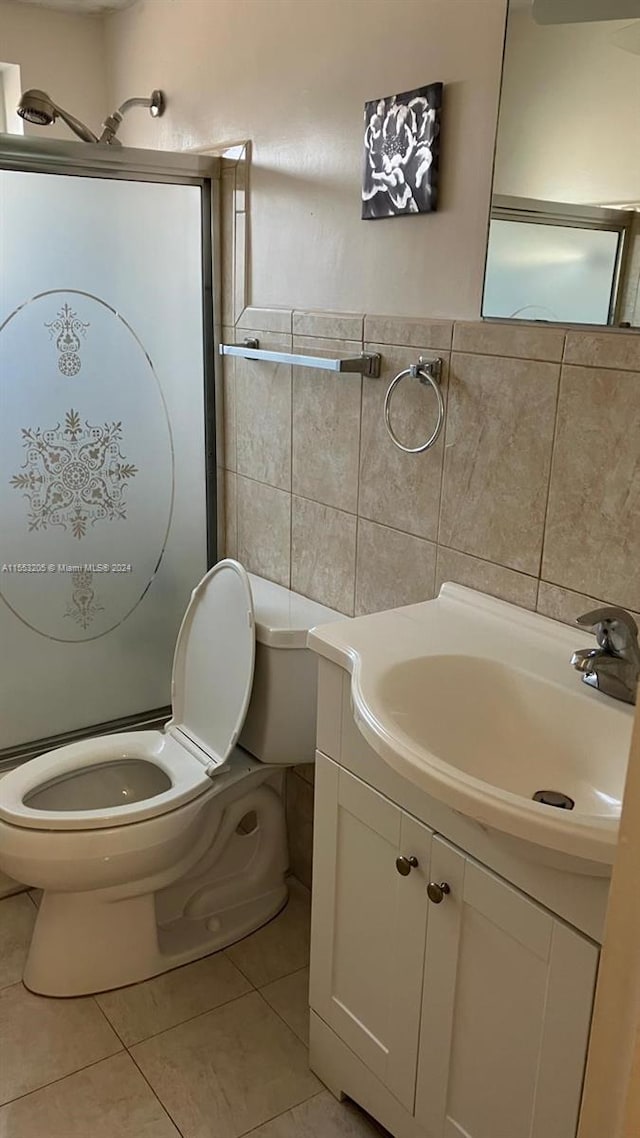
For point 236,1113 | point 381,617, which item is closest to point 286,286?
point 381,617

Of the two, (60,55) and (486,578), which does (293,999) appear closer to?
(486,578)

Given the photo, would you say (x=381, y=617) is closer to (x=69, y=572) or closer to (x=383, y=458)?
(x=383, y=458)

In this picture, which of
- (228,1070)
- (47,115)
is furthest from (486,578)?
(47,115)

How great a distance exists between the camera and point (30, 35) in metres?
2.63

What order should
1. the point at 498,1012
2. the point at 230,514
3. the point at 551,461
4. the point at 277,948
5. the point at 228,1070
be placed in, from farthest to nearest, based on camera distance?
1. the point at 230,514
2. the point at 277,948
3. the point at 228,1070
4. the point at 551,461
5. the point at 498,1012

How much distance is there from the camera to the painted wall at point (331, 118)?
157cm

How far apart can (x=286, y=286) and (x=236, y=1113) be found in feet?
5.71

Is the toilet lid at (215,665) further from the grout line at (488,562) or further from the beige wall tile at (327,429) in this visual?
the grout line at (488,562)

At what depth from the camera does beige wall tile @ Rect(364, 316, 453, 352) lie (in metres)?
1.67

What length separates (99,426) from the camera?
7.46 ft

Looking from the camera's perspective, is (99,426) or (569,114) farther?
(99,426)

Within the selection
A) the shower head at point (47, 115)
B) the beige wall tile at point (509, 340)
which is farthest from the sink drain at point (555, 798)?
the shower head at point (47, 115)

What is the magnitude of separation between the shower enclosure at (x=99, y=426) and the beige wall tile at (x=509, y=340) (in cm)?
95

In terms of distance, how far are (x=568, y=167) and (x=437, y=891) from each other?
113 centimetres
